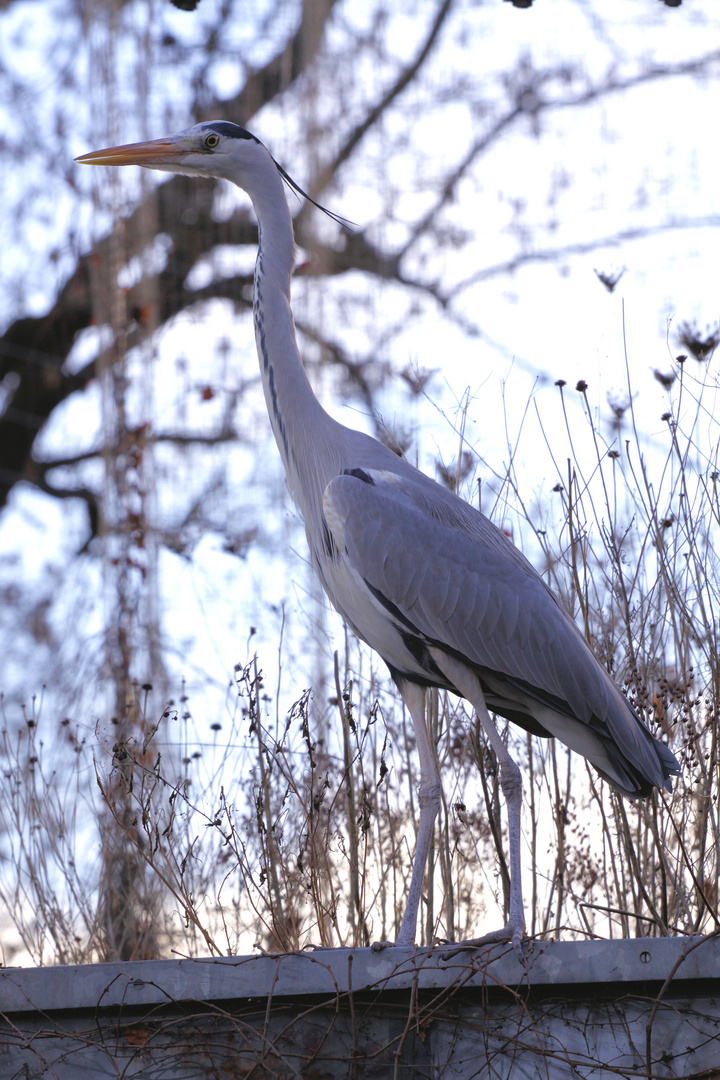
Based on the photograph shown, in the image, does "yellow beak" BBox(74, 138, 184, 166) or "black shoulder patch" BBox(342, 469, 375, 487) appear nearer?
"black shoulder patch" BBox(342, 469, 375, 487)

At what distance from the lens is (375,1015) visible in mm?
2543

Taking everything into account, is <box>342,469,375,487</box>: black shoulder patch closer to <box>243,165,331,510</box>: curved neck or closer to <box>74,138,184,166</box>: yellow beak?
<box>243,165,331,510</box>: curved neck

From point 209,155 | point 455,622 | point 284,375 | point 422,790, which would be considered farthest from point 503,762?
point 209,155

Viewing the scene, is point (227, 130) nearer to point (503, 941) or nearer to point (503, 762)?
point (503, 762)

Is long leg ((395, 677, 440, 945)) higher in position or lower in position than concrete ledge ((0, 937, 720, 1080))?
higher

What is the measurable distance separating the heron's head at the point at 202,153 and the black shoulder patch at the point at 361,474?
3.54ft

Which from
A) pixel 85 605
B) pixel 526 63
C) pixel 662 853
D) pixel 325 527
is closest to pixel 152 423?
pixel 85 605

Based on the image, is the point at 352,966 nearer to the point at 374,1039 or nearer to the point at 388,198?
the point at 374,1039

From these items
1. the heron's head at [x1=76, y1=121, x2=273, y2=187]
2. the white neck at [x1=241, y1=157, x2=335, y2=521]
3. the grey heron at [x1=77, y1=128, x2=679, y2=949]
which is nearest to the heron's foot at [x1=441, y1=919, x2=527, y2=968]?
the grey heron at [x1=77, y1=128, x2=679, y2=949]

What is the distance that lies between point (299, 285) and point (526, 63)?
3.02m

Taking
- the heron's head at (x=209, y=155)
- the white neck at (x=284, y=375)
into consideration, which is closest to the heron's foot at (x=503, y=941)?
the white neck at (x=284, y=375)

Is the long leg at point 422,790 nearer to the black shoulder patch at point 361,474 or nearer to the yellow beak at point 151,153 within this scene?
the black shoulder patch at point 361,474

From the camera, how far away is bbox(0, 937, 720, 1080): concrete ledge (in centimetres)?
240

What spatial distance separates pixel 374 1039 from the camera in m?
2.54
